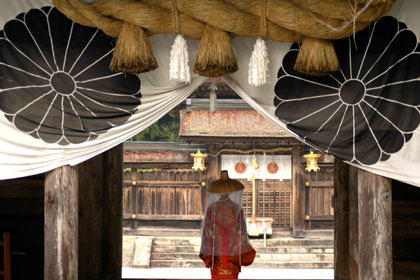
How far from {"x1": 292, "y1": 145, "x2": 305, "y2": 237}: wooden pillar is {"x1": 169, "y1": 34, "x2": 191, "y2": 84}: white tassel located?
9508 mm

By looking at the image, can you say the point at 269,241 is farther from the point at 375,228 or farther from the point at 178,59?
the point at 178,59

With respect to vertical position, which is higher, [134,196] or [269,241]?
[134,196]

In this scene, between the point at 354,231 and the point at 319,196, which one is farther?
the point at 319,196

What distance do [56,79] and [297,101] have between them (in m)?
1.66

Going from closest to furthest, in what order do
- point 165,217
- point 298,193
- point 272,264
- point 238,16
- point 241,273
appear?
point 238,16
point 241,273
point 272,264
point 298,193
point 165,217

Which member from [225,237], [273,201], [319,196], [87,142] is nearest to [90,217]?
[225,237]

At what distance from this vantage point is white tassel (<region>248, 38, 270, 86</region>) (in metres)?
3.30

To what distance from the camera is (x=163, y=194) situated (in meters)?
12.9

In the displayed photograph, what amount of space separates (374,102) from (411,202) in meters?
2.06

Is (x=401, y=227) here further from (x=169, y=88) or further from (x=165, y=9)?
(x=165, y=9)

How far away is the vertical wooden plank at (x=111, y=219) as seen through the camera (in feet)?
18.2

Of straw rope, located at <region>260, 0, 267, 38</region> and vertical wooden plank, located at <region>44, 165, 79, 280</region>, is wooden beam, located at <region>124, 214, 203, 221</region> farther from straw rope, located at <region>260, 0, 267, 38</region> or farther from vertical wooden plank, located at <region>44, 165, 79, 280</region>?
straw rope, located at <region>260, 0, 267, 38</region>

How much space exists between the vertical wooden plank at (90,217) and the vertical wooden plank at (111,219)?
0.12m

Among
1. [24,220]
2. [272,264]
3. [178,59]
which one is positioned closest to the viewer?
[178,59]
